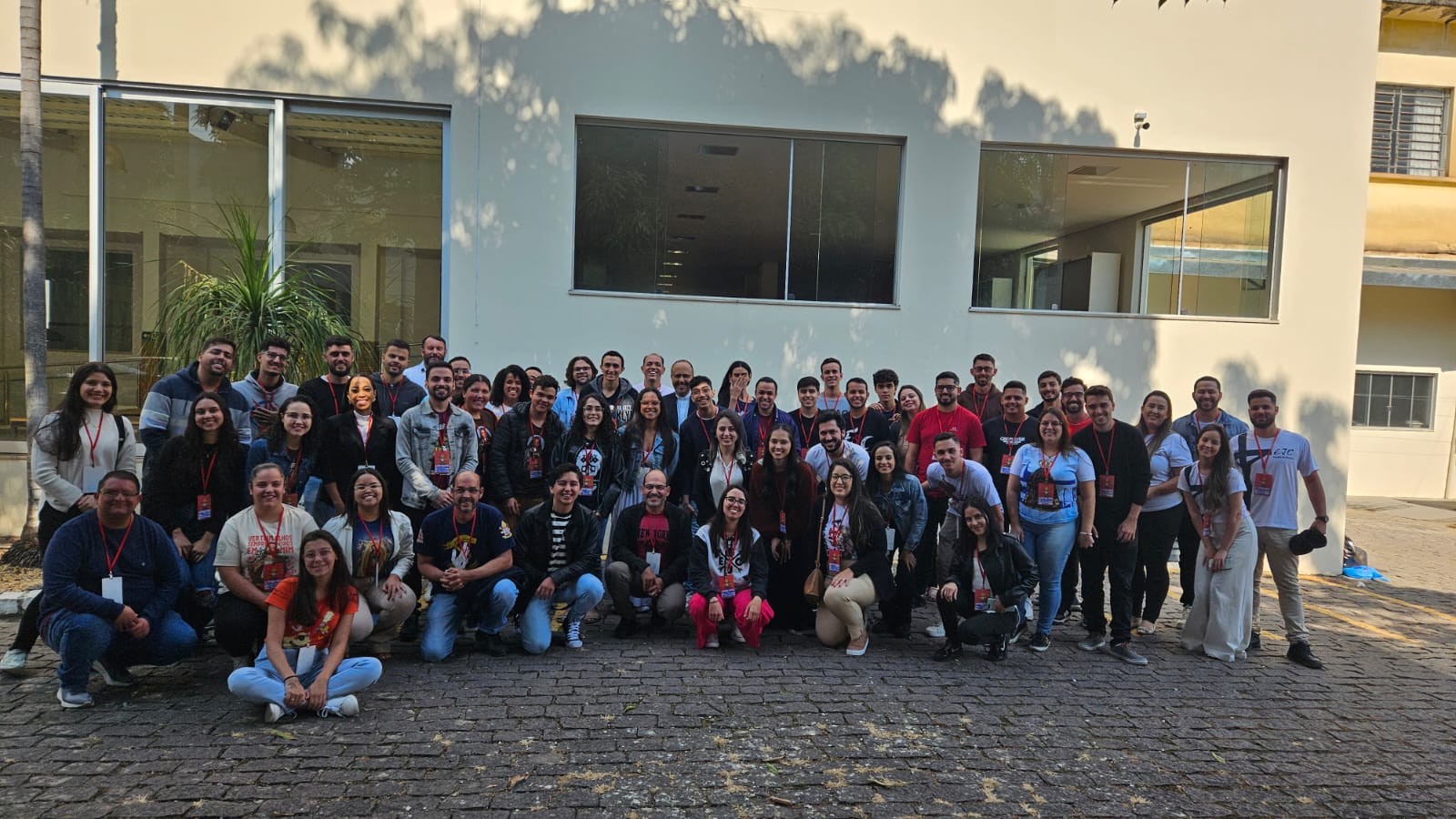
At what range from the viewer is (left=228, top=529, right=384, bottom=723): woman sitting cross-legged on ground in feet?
16.0

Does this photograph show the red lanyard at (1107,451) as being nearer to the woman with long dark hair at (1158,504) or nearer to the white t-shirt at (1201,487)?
the woman with long dark hair at (1158,504)

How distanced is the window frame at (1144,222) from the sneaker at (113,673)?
8.42 meters

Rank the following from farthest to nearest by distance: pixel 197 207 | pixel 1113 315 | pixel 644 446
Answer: pixel 1113 315 → pixel 197 207 → pixel 644 446

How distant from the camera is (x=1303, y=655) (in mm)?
6633

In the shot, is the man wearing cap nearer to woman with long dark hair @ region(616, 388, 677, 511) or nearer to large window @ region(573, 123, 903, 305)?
large window @ region(573, 123, 903, 305)

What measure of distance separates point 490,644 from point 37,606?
2.62 m

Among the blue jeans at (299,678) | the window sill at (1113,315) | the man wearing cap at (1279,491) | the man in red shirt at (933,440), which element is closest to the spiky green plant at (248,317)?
the blue jeans at (299,678)

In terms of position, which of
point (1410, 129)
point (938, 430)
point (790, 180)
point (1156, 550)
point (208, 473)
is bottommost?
point (1156, 550)

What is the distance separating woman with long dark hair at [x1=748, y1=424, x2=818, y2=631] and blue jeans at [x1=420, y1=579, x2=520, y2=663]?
1.86 metres

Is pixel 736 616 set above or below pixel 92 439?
below

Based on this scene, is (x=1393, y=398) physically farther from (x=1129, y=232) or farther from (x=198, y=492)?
(x=198, y=492)

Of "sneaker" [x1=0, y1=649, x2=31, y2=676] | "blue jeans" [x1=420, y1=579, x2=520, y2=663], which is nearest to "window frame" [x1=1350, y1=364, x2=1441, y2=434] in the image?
"blue jeans" [x1=420, y1=579, x2=520, y2=663]

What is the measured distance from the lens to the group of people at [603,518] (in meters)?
5.34

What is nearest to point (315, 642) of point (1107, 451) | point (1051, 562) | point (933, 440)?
point (933, 440)
